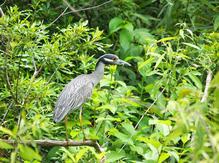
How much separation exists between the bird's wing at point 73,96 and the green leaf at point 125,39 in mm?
812

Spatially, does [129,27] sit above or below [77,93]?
above

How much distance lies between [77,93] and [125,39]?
1056mm

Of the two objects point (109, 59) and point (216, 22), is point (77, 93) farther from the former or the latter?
point (216, 22)

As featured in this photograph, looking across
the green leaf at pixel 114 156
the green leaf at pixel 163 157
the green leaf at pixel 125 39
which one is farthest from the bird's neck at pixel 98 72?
the green leaf at pixel 163 157

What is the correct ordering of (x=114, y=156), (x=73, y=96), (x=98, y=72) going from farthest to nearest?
(x=98, y=72) < (x=73, y=96) < (x=114, y=156)

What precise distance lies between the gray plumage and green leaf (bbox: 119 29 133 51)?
0.60 meters

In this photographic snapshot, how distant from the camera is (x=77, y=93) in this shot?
436 cm

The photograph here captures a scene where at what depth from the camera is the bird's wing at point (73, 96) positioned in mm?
4109

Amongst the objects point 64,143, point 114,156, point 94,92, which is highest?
point 64,143

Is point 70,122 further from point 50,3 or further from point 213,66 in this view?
point 50,3

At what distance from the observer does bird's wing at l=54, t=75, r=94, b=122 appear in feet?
13.5

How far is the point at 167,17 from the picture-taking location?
18.4 ft

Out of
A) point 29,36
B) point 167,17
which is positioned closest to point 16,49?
point 29,36

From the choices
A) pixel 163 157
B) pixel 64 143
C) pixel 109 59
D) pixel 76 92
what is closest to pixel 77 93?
pixel 76 92
